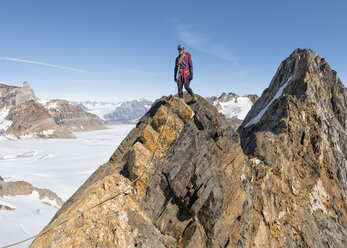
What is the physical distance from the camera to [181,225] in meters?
Answer: 9.50

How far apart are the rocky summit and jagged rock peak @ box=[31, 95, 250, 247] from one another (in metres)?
0.04

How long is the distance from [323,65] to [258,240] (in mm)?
31389

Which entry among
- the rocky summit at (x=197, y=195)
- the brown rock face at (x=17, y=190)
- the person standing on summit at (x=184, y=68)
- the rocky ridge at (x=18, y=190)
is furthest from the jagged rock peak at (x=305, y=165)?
the brown rock face at (x=17, y=190)

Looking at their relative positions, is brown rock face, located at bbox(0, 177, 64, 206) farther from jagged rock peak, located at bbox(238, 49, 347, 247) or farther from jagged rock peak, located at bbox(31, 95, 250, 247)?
jagged rock peak, located at bbox(238, 49, 347, 247)

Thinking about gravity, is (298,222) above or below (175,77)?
below

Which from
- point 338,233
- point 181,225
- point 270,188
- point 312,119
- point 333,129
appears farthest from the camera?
point 333,129

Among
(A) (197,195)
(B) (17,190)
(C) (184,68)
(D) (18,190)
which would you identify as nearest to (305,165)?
(A) (197,195)

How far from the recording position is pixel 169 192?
10195mm

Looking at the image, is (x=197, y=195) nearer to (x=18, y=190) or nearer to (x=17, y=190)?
(x=18, y=190)

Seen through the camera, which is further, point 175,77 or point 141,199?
point 175,77

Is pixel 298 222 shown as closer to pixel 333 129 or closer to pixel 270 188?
pixel 270 188

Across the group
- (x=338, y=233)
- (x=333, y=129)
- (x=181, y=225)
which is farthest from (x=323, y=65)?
(x=181, y=225)

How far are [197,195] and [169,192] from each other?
1.37 m

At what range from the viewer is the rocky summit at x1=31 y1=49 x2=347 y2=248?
834 cm
